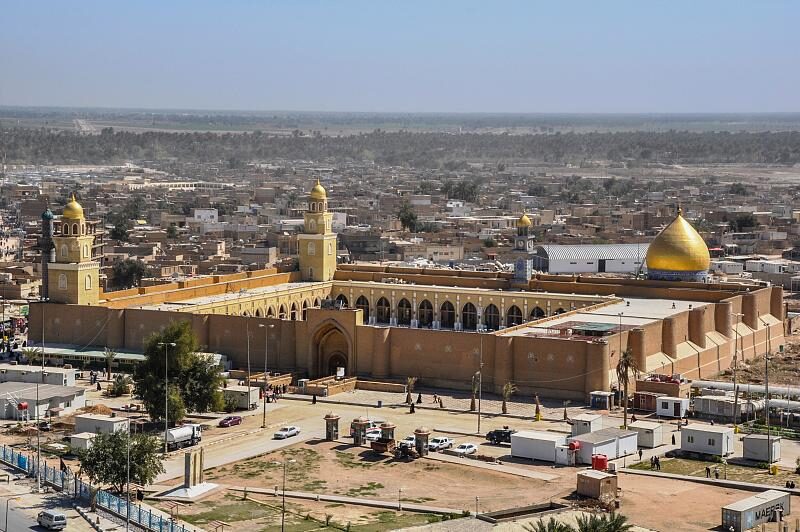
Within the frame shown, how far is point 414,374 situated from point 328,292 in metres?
15.1

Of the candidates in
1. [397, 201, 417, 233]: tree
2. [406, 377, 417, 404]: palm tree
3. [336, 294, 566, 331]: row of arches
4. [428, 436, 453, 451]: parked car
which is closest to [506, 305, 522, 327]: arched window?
[336, 294, 566, 331]: row of arches

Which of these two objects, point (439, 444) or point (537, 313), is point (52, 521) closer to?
point (439, 444)

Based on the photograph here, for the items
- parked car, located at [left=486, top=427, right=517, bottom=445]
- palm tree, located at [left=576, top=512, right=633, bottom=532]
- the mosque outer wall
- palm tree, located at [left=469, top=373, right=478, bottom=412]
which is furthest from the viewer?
the mosque outer wall

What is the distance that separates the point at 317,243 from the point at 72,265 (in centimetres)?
1317

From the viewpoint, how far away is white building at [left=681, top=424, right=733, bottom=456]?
139 feet

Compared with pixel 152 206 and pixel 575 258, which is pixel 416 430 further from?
pixel 152 206


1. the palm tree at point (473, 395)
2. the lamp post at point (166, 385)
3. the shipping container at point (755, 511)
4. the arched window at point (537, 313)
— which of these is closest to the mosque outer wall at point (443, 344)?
the palm tree at point (473, 395)

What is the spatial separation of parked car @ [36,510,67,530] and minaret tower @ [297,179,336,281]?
34653mm

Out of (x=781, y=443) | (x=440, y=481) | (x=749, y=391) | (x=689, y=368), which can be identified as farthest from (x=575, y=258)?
(x=440, y=481)

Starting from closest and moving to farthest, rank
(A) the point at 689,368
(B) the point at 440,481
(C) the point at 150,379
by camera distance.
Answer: (B) the point at 440,481, (C) the point at 150,379, (A) the point at 689,368

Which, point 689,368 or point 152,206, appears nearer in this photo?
point 689,368

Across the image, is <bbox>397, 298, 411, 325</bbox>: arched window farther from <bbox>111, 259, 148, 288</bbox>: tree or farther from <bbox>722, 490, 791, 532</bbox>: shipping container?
<bbox>722, 490, 791, 532</bbox>: shipping container

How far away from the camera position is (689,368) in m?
55.5

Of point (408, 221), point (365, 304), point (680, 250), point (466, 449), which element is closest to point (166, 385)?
point (466, 449)
